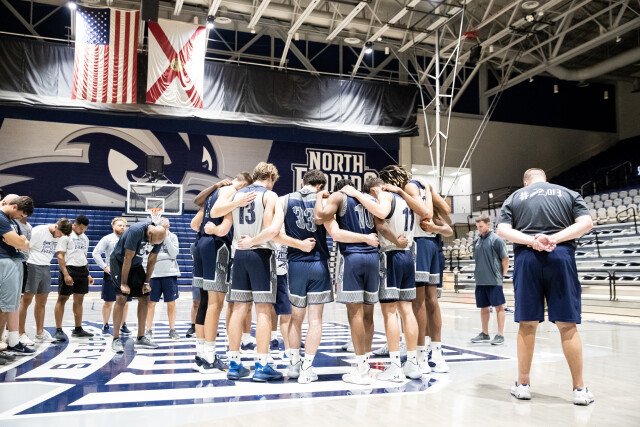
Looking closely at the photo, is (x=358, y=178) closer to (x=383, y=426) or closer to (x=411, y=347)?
(x=411, y=347)

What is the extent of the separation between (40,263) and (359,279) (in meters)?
4.46

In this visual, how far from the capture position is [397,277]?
487cm

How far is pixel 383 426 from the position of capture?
11.0 ft

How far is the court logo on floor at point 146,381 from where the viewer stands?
4023mm

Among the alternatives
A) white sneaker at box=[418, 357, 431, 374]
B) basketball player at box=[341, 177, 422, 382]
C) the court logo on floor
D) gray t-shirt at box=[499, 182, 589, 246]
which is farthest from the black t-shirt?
gray t-shirt at box=[499, 182, 589, 246]

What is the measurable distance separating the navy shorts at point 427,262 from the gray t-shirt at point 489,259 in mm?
2038

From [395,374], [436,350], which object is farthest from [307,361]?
[436,350]

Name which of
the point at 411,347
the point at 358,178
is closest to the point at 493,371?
the point at 411,347

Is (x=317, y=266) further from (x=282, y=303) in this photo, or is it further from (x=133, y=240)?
(x=133, y=240)

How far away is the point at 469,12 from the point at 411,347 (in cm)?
1617

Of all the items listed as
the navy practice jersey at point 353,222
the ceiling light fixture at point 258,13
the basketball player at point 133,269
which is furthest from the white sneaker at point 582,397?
the ceiling light fixture at point 258,13

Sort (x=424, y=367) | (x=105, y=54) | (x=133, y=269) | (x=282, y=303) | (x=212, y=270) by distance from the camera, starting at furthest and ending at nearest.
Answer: (x=105, y=54)
(x=133, y=269)
(x=282, y=303)
(x=212, y=270)
(x=424, y=367)

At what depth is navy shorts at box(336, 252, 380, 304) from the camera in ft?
15.1

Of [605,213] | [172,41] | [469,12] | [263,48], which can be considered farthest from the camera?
[263,48]
